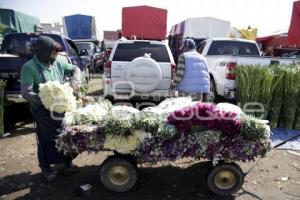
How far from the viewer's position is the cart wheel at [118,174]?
4.18 metres

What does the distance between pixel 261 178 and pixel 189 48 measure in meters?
2.82

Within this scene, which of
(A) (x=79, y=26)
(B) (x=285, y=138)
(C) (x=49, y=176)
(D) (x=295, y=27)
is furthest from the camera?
(A) (x=79, y=26)

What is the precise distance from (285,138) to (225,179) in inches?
125

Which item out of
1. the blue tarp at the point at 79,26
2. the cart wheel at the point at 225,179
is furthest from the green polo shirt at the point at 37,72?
the blue tarp at the point at 79,26

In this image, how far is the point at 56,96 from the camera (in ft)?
13.6

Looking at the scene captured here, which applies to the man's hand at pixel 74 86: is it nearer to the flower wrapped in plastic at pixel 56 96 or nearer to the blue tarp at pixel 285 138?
the flower wrapped in plastic at pixel 56 96

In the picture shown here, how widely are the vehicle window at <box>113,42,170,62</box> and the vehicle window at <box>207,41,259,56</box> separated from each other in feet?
9.28

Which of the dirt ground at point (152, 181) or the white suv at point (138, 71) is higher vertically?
the white suv at point (138, 71)

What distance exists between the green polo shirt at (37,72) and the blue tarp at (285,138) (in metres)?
4.14

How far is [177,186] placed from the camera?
454 cm

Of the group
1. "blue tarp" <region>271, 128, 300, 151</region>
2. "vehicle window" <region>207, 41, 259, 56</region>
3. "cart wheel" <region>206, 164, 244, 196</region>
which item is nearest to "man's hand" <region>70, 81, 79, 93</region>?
"cart wheel" <region>206, 164, 244, 196</region>

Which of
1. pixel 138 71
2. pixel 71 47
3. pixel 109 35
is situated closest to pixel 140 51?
pixel 138 71

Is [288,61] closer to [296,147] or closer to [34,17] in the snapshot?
[296,147]

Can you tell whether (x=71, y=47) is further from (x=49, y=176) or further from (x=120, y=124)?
(x=120, y=124)
